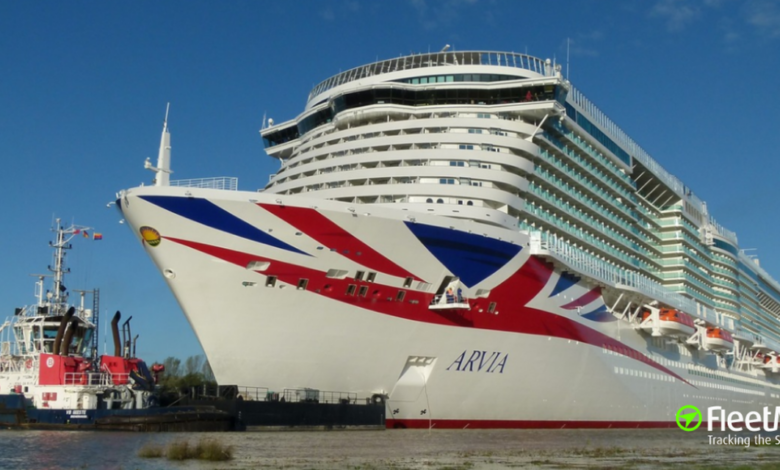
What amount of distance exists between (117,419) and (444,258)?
38.7 ft

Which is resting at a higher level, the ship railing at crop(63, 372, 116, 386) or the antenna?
the antenna

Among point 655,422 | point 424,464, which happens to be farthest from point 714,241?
point 424,464

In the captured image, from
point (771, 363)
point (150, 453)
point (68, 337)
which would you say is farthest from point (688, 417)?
point (150, 453)

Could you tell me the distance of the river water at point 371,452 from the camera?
1530 centimetres

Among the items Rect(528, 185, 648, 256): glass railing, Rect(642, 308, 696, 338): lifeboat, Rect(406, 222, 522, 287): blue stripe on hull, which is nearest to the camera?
Rect(406, 222, 522, 287): blue stripe on hull

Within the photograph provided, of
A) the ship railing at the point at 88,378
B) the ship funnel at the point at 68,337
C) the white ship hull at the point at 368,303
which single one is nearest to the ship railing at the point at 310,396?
the white ship hull at the point at 368,303

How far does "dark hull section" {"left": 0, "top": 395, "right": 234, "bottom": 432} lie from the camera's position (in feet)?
83.2

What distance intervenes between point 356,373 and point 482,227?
6657mm

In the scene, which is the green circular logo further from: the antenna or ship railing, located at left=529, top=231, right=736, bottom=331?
the antenna

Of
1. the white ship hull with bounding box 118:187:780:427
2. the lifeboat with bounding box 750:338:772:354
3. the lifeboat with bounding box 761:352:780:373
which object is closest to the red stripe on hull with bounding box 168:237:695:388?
the white ship hull with bounding box 118:187:780:427

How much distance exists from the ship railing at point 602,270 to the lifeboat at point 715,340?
3.15 feet

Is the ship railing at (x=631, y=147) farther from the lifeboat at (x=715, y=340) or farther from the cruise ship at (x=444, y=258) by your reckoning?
the lifeboat at (x=715, y=340)

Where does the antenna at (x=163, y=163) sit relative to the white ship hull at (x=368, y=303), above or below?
above

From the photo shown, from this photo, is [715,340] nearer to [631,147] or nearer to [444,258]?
[631,147]
